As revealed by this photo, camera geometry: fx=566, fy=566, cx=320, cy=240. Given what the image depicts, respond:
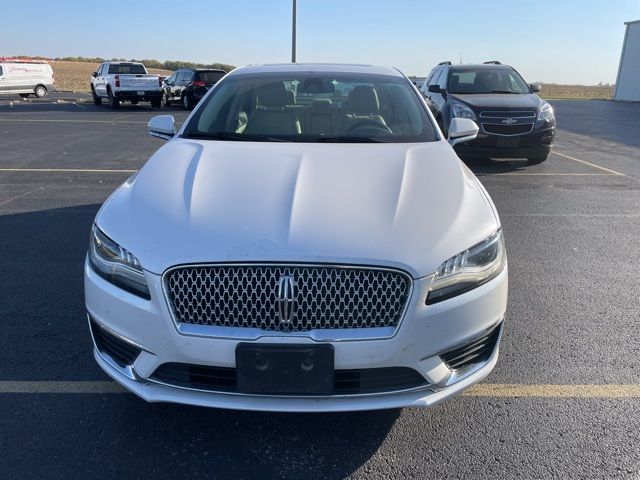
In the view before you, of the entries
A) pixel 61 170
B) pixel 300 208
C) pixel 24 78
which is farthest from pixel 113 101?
pixel 300 208

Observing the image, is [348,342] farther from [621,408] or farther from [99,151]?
[99,151]

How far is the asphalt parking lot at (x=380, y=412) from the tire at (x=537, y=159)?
13.1 feet

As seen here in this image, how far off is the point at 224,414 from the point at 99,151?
9.75 meters

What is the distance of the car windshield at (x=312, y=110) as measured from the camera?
151 inches

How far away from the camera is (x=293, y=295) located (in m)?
2.31

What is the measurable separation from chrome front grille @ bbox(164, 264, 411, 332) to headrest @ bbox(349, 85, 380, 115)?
2.12 m

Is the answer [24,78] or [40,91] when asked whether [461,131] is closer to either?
[24,78]

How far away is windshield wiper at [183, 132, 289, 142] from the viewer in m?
3.73

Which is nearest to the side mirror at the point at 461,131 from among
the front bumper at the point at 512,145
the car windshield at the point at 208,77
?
the front bumper at the point at 512,145

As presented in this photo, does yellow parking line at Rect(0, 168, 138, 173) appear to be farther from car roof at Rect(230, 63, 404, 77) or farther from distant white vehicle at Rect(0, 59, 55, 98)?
distant white vehicle at Rect(0, 59, 55, 98)

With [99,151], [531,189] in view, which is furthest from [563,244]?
[99,151]

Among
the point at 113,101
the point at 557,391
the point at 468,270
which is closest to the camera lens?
the point at 468,270

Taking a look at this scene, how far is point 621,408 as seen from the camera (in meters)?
2.92

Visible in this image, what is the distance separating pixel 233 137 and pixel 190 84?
67.9 ft
